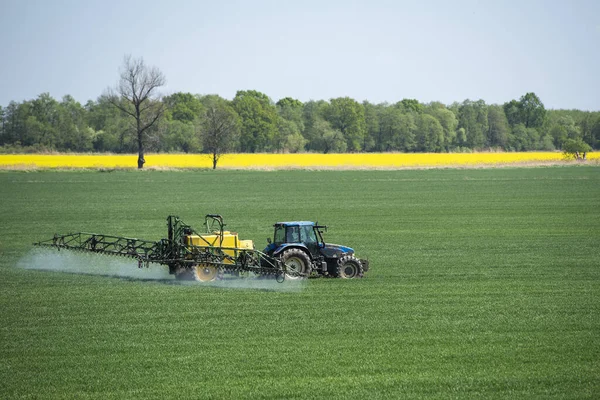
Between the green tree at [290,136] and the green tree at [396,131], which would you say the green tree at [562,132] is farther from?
the green tree at [290,136]

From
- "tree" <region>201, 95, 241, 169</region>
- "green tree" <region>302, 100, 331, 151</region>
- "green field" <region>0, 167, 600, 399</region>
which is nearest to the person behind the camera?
"green field" <region>0, 167, 600, 399</region>

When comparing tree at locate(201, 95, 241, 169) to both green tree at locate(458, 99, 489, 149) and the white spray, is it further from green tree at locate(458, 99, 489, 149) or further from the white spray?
green tree at locate(458, 99, 489, 149)

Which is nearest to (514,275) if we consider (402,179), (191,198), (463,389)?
(463,389)

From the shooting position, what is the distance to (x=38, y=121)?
140 metres

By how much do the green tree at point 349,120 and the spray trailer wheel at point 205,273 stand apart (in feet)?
440

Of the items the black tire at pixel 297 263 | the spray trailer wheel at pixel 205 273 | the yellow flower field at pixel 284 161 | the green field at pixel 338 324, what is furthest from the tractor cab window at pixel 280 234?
the yellow flower field at pixel 284 161

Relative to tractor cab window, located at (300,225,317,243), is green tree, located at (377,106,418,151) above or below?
above

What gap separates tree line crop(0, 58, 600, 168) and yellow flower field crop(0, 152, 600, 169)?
6246 mm

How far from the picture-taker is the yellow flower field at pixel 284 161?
103688 mm

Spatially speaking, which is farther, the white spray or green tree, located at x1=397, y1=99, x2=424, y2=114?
green tree, located at x1=397, y1=99, x2=424, y2=114

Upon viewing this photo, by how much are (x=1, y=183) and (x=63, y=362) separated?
5889cm

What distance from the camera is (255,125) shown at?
14838cm

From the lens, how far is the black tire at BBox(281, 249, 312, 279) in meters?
21.0

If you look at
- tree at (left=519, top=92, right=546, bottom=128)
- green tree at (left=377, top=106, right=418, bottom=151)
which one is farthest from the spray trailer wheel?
tree at (left=519, top=92, right=546, bottom=128)
